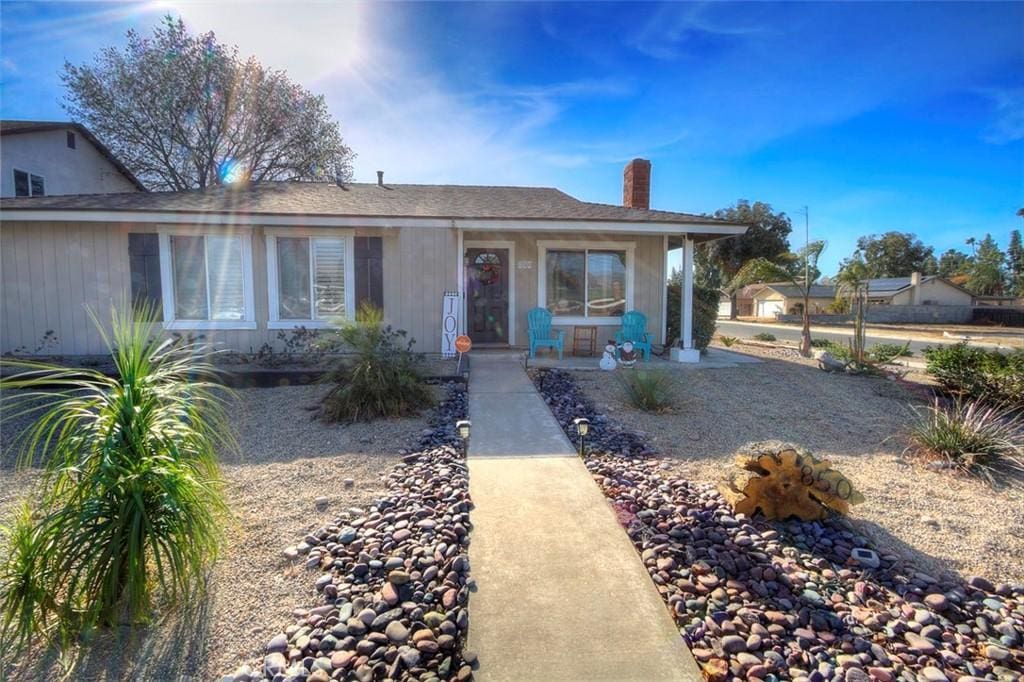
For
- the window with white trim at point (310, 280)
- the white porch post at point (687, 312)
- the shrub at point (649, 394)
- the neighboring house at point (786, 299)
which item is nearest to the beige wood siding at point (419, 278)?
the window with white trim at point (310, 280)

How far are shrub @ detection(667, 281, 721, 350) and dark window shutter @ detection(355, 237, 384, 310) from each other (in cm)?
567

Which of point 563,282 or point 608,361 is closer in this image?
point 608,361

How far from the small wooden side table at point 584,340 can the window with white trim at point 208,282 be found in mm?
5784

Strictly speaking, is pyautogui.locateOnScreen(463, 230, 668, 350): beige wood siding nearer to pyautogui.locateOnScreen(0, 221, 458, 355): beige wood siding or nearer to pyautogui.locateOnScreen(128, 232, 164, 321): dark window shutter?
pyautogui.locateOnScreen(0, 221, 458, 355): beige wood siding

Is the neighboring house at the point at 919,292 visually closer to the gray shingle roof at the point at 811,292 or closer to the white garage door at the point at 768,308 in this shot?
the gray shingle roof at the point at 811,292

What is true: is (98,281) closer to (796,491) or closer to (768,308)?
(796,491)

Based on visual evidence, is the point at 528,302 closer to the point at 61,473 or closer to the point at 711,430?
the point at 711,430

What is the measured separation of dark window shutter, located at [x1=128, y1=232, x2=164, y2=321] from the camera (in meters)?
8.27

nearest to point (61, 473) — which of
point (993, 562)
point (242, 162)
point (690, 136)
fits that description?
point (993, 562)

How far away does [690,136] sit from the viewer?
1108 cm

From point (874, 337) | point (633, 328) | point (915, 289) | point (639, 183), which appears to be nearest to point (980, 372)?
point (633, 328)

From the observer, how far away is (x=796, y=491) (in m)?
3.34

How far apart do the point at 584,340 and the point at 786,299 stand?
44.7 metres

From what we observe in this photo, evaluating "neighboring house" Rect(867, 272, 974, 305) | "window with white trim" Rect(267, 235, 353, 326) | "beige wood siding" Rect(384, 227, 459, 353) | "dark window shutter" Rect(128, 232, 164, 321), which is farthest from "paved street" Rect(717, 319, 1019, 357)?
"neighboring house" Rect(867, 272, 974, 305)
